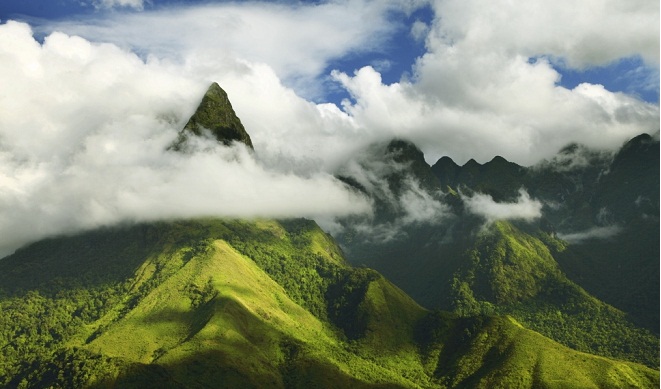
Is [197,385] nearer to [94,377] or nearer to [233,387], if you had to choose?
[233,387]

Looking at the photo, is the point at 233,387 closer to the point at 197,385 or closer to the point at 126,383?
the point at 197,385

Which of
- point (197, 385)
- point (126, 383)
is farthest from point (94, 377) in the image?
point (197, 385)

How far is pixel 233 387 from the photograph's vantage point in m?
200

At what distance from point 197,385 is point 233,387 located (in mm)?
11997

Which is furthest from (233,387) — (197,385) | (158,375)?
(158,375)

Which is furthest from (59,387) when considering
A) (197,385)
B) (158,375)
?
(197,385)

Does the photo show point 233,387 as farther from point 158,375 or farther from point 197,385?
point 158,375

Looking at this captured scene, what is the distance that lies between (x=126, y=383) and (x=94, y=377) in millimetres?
12270

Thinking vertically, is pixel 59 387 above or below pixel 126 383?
below

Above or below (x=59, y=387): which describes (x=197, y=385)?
above

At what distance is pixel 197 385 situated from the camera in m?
196

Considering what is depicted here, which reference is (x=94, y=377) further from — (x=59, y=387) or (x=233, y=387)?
(x=233, y=387)

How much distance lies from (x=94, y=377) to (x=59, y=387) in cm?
1468

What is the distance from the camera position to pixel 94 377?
194 metres
